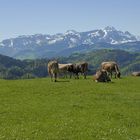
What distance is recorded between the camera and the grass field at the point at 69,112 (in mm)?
25656

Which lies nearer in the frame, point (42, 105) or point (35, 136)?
point (35, 136)

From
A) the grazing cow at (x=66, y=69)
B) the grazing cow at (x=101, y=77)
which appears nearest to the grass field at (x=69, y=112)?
the grazing cow at (x=101, y=77)

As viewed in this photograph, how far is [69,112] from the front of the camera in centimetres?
3238

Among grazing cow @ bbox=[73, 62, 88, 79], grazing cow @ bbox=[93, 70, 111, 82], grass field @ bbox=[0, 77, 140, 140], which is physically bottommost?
grass field @ bbox=[0, 77, 140, 140]

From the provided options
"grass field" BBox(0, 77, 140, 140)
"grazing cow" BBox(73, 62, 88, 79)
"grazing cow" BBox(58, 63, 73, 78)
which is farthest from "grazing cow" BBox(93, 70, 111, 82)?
"grazing cow" BBox(58, 63, 73, 78)

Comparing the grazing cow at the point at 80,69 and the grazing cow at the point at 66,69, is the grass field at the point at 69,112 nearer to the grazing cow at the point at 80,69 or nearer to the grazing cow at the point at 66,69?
the grazing cow at the point at 80,69

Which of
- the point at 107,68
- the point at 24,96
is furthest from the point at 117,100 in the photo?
the point at 107,68

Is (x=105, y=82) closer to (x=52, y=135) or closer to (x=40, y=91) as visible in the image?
(x=40, y=91)

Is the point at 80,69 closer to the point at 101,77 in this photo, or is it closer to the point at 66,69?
the point at 66,69

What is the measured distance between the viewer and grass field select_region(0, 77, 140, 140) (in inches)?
1010

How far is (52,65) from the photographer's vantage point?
184ft

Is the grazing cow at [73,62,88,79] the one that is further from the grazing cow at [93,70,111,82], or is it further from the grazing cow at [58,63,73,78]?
the grazing cow at [93,70,111,82]

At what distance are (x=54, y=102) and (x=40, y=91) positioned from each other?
7332 millimetres

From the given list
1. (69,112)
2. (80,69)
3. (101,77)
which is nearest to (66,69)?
(80,69)
